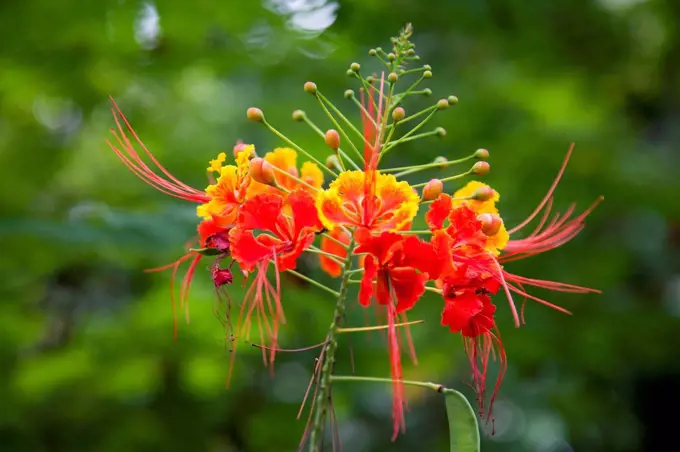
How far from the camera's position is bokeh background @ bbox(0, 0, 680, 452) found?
12.8ft

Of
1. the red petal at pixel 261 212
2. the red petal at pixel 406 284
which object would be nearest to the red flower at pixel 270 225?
the red petal at pixel 261 212

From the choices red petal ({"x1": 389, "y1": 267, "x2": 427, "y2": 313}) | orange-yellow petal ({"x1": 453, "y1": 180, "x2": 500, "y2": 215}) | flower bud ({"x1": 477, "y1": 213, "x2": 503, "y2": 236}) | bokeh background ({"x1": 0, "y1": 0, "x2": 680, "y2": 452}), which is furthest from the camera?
bokeh background ({"x1": 0, "y1": 0, "x2": 680, "y2": 452})

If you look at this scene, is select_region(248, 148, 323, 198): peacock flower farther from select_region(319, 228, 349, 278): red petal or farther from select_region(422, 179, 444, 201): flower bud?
select_region(422, 179, 444, 201): flower bud

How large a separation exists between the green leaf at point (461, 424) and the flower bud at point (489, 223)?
38 cm

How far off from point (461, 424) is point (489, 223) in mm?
454

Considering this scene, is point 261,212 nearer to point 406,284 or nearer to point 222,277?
point 222,277

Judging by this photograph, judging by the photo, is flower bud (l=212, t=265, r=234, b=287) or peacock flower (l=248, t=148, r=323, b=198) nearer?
flower bud (l=212, t=265, r=234, b=287)

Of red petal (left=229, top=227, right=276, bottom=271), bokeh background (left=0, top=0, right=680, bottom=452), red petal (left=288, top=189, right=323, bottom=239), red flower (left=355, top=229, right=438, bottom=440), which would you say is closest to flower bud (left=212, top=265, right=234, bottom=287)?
red petal (left=229, top=227, right=276, bottom=271)

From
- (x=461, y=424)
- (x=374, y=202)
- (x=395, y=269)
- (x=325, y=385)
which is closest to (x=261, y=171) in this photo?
(x=374, y=202)

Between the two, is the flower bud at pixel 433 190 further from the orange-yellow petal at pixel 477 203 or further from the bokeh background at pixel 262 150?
the bokeh background at pixel 262 150

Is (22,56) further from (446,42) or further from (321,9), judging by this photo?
(446,42)

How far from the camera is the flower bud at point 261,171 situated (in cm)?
168

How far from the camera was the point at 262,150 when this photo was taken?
5.58 metres

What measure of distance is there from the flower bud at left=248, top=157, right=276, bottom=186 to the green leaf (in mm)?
609
